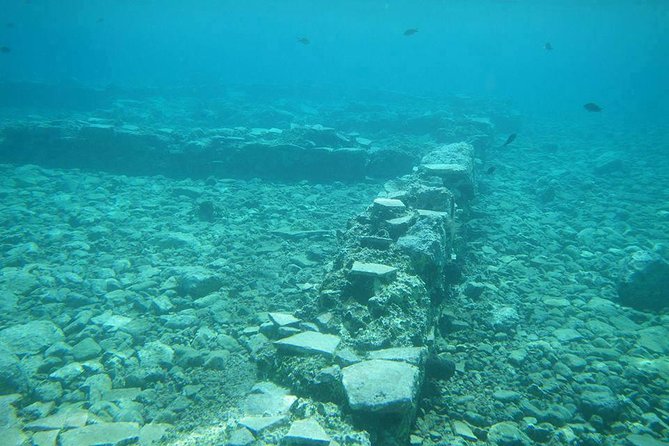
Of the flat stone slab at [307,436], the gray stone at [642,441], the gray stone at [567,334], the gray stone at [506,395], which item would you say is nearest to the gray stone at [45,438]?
the flat stone slab at [307,436]

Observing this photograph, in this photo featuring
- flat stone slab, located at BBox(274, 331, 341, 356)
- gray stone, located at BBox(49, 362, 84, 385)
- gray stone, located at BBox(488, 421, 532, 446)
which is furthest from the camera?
gray stone, located at BBox(49, 362, 84, 385)

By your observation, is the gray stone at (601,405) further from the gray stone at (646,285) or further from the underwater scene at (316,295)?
the gray stone at (646,285)

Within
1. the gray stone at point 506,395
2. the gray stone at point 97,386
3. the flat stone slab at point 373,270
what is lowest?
the gray stone at point 97,386

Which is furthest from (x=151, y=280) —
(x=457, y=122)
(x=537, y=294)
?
(x=457, y=122)

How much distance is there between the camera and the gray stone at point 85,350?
4.70 meters

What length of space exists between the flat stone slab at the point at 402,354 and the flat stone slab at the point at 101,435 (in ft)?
6.72

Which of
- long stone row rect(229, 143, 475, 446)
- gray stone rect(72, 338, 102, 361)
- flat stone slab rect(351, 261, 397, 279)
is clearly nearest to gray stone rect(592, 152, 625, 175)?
long stone row rect(229, 143, 475, 446)

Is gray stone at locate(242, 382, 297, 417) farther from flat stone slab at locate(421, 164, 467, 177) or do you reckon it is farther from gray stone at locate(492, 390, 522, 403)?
flat stone slab at locate(421, 164, 467, 177)

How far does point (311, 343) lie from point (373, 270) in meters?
1.15

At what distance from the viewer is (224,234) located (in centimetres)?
844

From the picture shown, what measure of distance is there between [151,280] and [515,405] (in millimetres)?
5603

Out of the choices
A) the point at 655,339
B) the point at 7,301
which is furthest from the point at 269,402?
the point at 655,339

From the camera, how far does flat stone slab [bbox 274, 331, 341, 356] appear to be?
11.6 feet

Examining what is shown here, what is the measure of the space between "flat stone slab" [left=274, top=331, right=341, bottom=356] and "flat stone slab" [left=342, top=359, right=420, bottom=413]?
1.47 feet
